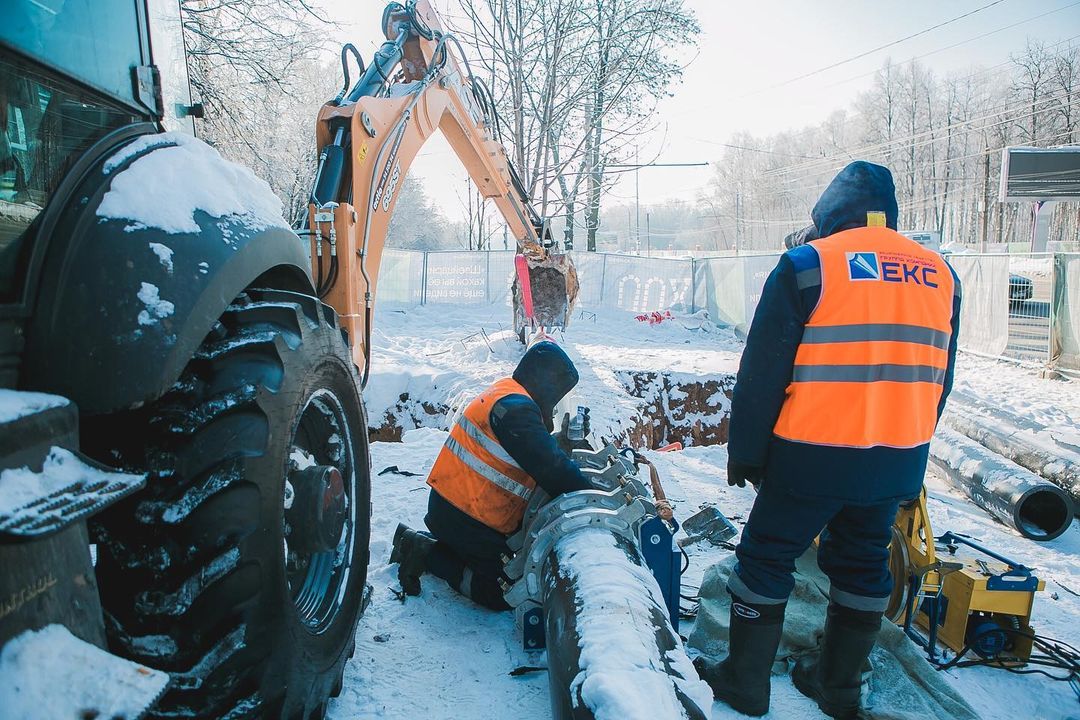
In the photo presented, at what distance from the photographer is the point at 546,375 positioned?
331 cm

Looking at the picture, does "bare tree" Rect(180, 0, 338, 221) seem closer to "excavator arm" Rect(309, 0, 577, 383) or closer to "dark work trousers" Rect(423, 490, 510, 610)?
"excavator arm" Rect(309, 0, 577, 383)

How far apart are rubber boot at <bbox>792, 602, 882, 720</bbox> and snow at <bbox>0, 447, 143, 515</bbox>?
2505 mm

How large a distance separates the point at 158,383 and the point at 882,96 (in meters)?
56.9

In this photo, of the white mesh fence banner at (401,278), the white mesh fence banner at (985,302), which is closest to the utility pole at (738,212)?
the white mesh fence banner at (401,278)

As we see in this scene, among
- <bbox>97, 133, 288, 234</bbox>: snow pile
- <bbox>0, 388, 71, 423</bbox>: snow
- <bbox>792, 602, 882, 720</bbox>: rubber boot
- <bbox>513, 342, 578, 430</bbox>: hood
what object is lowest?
<bbox>792, 602, 882, 720</bbox>: rubber boot

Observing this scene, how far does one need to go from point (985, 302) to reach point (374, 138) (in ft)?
41.7

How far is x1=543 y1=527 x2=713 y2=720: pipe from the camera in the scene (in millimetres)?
1623

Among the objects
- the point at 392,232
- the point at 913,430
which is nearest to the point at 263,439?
the point at 913,430

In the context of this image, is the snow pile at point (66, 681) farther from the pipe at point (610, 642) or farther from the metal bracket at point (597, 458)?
the metal bracket at point (597, 458)

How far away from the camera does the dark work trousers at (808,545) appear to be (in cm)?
239

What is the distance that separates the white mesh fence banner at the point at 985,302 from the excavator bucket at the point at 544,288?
277 inches

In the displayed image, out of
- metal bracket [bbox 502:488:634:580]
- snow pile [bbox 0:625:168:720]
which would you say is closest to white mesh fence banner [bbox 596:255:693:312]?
metal bracket [bbox 502:488:634:580]

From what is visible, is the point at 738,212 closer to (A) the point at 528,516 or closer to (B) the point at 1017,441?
(B) the point at 1017,441

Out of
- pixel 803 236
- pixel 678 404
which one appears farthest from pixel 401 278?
pixel 803 236
